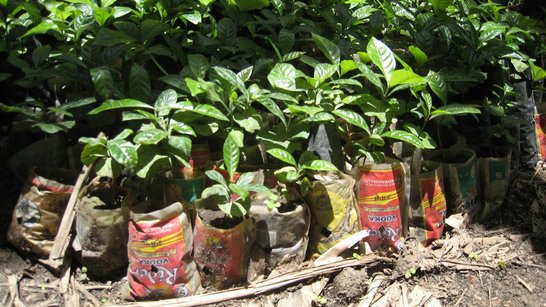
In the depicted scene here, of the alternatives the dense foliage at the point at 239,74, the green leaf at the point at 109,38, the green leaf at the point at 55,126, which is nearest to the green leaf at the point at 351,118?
the dense foliage at the point at 239,74

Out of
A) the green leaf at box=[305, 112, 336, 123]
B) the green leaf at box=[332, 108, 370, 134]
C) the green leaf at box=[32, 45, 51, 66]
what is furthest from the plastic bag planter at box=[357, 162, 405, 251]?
the green leaf at box=[32, 45, 51, 66]

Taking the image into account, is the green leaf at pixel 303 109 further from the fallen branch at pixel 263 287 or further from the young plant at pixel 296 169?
the fallen branch at pixel 263 287

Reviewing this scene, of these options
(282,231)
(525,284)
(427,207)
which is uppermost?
(282,231)

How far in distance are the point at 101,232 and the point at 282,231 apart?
82cm

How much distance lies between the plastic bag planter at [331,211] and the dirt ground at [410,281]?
0.16 meters

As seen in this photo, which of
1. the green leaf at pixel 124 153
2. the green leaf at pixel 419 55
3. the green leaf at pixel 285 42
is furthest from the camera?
the green leaf at pixel 285 42

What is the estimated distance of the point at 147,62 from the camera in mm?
3158

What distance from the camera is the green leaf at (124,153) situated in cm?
241

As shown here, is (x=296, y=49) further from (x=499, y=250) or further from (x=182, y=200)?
(x=499, y=250)

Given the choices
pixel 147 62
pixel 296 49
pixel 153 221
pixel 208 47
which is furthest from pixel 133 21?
pixel 153 221

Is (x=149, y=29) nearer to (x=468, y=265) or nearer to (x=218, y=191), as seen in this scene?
(x=218, y=191)

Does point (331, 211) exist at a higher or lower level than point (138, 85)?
lower

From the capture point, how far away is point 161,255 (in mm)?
2486

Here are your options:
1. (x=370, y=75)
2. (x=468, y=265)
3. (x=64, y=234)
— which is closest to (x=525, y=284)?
(x=468, y=265)
